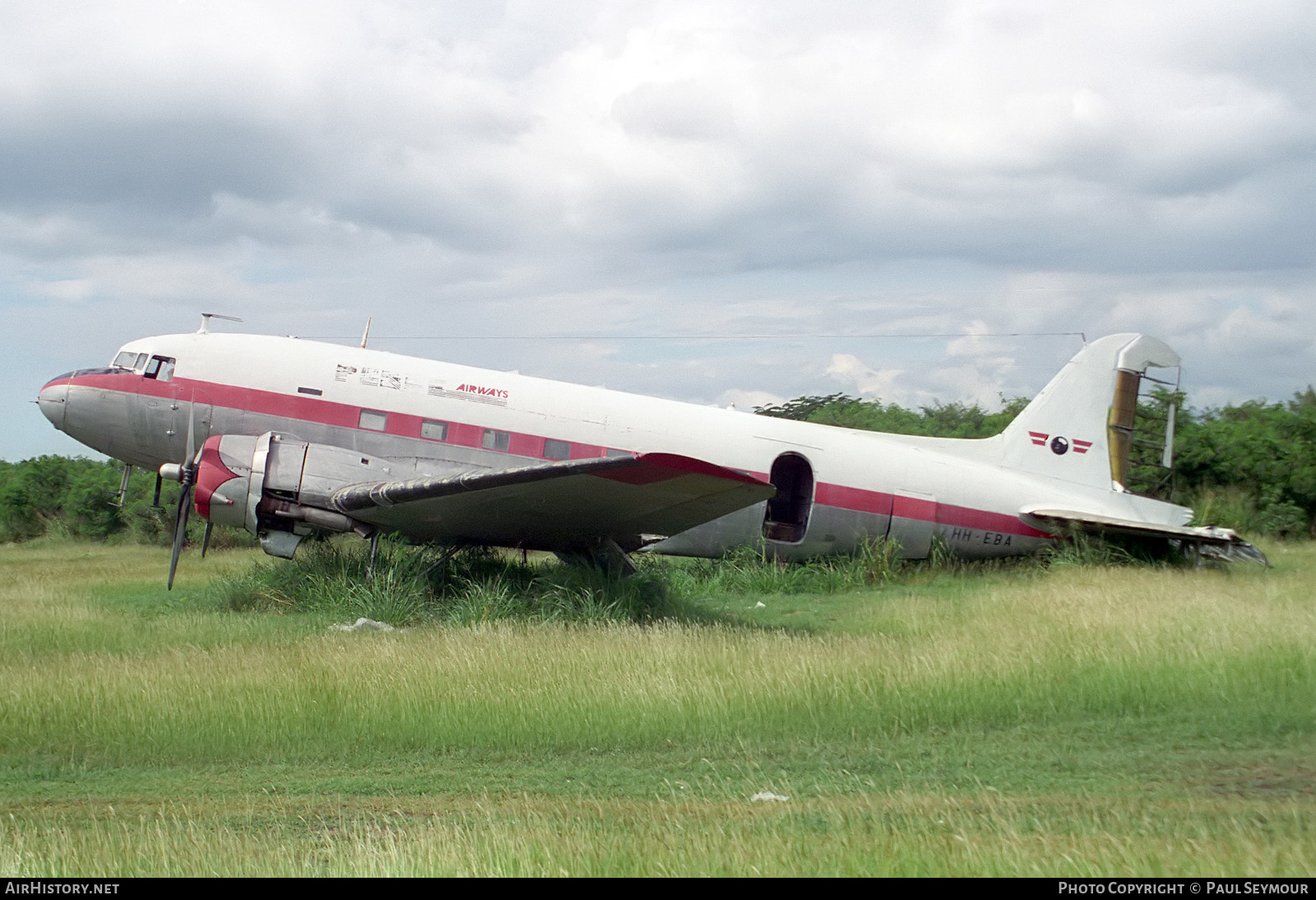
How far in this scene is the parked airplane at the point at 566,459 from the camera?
416 inches

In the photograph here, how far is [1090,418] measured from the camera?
52.7 feet

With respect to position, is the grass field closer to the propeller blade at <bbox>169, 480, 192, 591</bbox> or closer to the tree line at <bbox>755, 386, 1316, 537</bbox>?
the propeller blade at <bbox>169, 480, 192, 591</bbox>

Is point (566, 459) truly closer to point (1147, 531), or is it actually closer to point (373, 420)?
point (373, 420)

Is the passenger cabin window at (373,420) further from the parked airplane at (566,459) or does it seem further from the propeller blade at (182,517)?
the propeller blade at (182,517)

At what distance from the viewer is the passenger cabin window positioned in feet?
40.7

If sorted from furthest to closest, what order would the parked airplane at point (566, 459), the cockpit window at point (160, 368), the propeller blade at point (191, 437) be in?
the cockpit window at point (160, 368) < the propeller blade at point (191, 437) < the parked airplane at point (566, 459)

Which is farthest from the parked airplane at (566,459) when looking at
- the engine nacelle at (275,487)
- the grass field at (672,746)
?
the grass field at (672,746)

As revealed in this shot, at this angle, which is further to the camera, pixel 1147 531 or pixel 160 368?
pixel 1147 531

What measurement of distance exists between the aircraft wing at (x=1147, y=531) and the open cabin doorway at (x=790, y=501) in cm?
375

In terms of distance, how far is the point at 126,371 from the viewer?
12.7m

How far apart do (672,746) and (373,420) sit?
768cm

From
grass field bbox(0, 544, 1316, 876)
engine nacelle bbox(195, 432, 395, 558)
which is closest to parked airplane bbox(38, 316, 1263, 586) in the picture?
engine nacelle bbox(195, 432, 395, 558)

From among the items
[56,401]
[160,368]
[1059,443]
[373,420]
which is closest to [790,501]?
[1059,443]

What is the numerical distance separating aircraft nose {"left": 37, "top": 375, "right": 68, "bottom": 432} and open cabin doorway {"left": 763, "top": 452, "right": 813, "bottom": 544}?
32.7 feet
